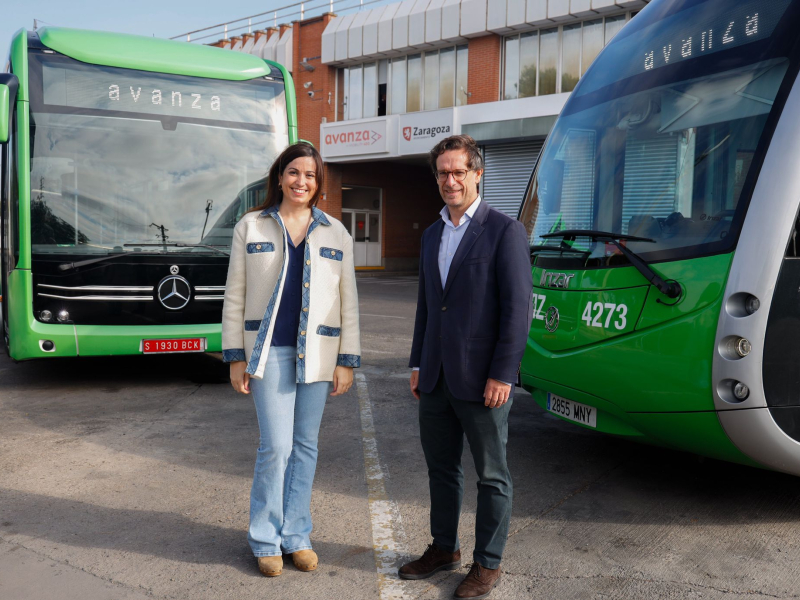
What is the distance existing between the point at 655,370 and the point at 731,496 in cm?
108

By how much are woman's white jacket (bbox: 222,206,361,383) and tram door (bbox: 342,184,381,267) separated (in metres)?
26.0

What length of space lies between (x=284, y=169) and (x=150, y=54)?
14.8ft

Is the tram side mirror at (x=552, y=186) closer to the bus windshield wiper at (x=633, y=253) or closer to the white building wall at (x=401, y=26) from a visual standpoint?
the bus windshield wiper at (x=633, y=253)

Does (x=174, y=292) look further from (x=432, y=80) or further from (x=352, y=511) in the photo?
(x=432, y=80)

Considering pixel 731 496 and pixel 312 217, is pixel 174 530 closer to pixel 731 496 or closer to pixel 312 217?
pixel 312 217

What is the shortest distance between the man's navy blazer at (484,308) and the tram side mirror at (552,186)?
6.39 feet

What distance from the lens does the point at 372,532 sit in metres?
3.83

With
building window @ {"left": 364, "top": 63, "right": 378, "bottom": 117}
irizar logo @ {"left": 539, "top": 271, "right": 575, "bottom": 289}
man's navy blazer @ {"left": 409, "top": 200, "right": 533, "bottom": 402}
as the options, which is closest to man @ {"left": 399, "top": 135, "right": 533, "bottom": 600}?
man's navy blazer @ {"left": 409, "top": 200, "right": 533, "bottom": 402}

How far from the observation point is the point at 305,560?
3389 millimetres

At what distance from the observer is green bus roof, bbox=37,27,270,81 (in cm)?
685

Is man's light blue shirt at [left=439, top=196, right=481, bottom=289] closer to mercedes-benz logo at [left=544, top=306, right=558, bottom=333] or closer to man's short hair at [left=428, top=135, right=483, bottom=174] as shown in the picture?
man's short hair at [left=428, top=135, right=483, bottom=174]

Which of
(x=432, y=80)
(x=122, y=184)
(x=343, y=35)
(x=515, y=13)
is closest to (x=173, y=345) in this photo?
(x=122, y=184)

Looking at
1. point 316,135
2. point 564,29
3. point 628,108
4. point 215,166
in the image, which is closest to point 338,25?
point 316,135

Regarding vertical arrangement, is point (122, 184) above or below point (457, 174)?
above
